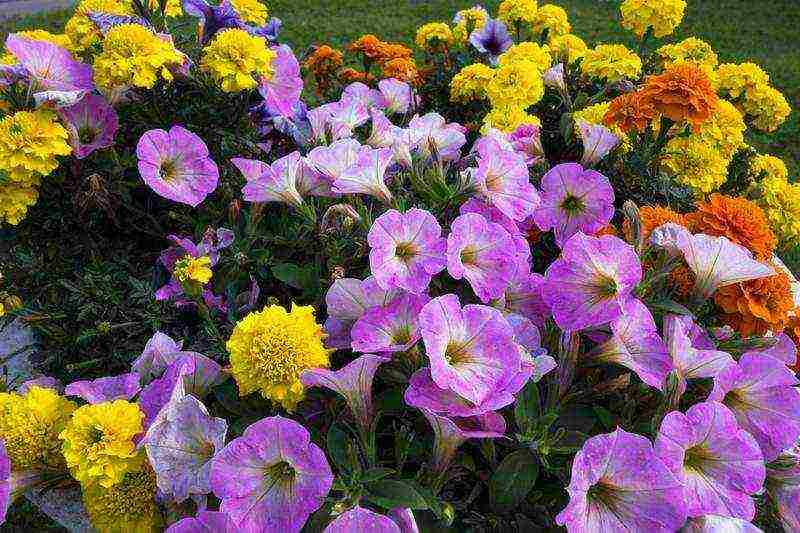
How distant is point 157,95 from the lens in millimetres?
2027

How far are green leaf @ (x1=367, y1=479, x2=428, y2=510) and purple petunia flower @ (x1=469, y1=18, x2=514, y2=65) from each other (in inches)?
87.4

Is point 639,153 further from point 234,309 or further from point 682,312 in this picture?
point 234,309

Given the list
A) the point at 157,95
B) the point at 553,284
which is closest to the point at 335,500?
the point at 553,284

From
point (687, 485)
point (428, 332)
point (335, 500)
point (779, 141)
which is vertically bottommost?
point (779, 141)

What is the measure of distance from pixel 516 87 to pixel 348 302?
3.88ft

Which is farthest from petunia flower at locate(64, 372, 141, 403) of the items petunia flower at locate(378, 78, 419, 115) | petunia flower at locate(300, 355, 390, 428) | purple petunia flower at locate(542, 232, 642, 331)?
petunia flower at locate(378, 78, 419, 115)

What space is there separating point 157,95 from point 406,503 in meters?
1.39

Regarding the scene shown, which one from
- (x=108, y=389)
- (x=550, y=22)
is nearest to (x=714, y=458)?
(x=108, y=389)

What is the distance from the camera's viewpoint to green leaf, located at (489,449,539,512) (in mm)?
1275

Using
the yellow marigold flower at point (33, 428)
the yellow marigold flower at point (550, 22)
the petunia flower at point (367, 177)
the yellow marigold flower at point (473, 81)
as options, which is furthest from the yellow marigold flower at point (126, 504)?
the yellow marigold flower at point (550, 22)

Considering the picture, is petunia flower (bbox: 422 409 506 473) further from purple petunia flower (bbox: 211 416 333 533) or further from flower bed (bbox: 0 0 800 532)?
purple petunia flower (bbox: 211 416 333 533)

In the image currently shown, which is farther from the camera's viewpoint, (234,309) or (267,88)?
(267,88)

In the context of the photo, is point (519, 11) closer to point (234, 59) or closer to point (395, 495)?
point (234, 59)

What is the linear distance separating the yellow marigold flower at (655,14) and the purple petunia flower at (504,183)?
136cm
